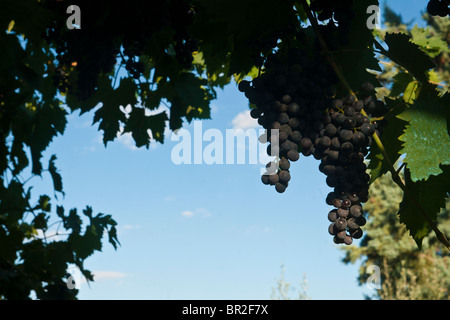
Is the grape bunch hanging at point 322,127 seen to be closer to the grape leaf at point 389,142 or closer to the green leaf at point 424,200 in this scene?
the grape leaf at point 389,142

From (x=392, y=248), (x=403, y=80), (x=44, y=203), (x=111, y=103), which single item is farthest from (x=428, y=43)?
(x=392, y=248)

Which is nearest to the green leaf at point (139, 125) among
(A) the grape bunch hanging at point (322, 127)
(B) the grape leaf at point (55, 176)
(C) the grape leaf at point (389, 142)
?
(B) the grape leaf at point (55, 176)

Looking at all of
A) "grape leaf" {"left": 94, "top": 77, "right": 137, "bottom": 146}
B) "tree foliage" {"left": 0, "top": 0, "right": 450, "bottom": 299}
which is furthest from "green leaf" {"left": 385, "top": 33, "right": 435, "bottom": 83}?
"grape leaf" {"left": 94, "top": 77, "right": 137, "bottom": 146}

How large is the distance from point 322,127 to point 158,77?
1.73 meters


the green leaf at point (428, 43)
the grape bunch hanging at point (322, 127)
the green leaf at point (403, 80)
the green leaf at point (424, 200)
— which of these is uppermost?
the green leaf at point (428, 43)

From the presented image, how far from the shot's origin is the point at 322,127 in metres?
1.64

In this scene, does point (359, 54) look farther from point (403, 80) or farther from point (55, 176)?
point (55, 176)

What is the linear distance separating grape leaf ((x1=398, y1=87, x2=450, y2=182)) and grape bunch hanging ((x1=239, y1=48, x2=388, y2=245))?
0.18m

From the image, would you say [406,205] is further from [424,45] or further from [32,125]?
[32,125]

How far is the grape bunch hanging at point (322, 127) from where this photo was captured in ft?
5.27

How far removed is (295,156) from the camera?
161 centimetres

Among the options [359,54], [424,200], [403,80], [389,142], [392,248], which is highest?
[392,248]

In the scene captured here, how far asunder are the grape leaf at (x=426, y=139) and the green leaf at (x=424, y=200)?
314mm
